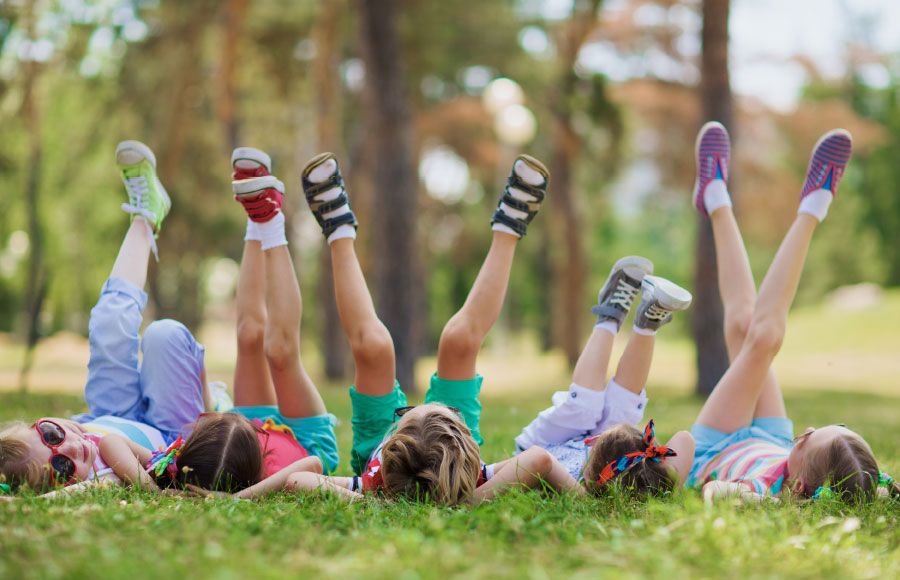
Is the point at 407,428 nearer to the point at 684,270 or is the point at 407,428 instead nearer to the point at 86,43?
the point at 86,43

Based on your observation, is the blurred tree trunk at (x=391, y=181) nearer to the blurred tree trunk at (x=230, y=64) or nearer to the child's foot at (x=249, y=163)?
the blurred tree trunk at (x=230, y=64)

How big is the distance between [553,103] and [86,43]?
8.47 metres

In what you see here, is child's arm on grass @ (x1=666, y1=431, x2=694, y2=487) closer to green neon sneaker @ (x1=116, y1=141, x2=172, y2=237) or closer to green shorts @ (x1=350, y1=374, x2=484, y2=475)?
green shorts @ (x1=350, y1=374, x2=484, y2=475)

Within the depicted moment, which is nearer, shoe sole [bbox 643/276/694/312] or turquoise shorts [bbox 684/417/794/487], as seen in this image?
shoe sole [bbox 643/276/694/312]

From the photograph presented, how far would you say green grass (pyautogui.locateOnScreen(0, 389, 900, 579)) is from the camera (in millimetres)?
1870

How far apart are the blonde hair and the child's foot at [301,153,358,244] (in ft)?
4.84

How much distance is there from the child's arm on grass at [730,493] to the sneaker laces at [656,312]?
→ 78 centimetres

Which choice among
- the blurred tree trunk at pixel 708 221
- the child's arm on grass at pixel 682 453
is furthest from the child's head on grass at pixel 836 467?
the blurred tree trunk at pixel 708 221

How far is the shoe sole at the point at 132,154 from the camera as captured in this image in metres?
4.10

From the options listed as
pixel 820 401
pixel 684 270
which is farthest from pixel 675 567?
pixel 684 270

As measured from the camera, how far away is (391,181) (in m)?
10.1

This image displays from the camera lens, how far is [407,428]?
2836 millimetres

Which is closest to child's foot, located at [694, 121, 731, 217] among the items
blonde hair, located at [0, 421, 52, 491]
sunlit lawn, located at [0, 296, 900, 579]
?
sunlit lawn, located at [0, 296, 900, 579]

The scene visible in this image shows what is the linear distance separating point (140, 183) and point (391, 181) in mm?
6104
